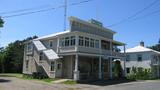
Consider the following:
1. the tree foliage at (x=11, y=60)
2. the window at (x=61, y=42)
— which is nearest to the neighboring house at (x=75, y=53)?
the window at (x=61, y=42)

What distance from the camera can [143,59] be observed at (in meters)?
55.8

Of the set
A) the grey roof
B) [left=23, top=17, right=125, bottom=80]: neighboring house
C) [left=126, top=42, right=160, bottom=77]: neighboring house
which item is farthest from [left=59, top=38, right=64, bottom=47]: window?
[left=126, top=42, right=160, bottom=77]: neighboring house

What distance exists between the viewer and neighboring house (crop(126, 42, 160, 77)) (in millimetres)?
55091

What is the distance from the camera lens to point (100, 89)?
26.0 metres

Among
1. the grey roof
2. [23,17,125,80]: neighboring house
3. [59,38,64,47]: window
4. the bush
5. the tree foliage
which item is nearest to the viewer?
[23,17,125,80]: neighboring house

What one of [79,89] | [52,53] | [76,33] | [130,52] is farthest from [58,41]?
[130,52]

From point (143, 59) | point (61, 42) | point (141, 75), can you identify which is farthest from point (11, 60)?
point (141, 75)

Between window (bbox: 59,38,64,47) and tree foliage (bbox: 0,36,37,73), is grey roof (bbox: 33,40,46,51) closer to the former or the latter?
window (bbox: 59,38,64,47)

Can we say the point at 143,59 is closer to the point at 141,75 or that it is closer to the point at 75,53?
the point at 141,75

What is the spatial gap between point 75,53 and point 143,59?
26467 millimetres

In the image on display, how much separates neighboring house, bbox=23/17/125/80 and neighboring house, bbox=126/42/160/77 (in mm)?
12156

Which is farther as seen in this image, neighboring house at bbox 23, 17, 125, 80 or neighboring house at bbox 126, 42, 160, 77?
neighboring house at bbox 126, 42, 160, 77

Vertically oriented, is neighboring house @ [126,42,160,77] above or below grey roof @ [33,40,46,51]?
below

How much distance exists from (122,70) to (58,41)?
1494 centimetres
